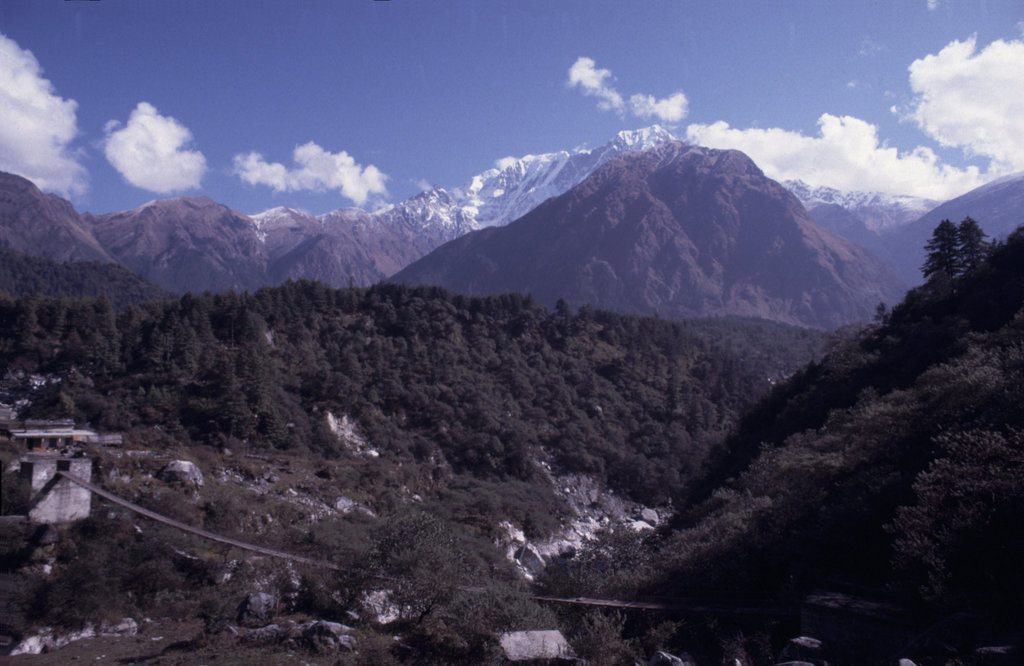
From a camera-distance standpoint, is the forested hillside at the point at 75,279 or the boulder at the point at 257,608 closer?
the boulder at the point at 257,608

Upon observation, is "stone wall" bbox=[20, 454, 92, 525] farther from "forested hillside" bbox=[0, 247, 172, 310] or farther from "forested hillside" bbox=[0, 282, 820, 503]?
"forested hillside" bbox=[0, 247, 172, 310]

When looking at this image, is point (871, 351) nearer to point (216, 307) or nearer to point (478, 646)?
point (478, 646)

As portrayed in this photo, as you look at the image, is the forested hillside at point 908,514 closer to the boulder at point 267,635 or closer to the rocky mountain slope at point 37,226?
the boulder at point 267,635

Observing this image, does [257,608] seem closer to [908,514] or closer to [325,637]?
[325,637]

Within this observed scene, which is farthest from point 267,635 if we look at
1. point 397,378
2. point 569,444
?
point 569,444

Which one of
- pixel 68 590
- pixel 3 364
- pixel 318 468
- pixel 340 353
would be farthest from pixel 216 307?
pixel 68 590

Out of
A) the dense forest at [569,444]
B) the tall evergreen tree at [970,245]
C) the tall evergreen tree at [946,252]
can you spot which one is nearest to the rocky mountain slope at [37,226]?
the dense forest at [569,444]

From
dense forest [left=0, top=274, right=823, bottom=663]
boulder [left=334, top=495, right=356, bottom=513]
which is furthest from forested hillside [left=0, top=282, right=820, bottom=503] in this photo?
boulder [left=334, top=495, right=356, bottom=513]
